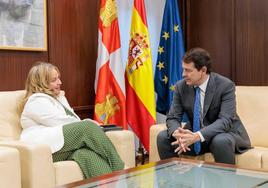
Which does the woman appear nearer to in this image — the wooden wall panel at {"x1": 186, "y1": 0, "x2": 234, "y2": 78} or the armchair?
the armchair

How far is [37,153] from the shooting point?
6.98 ft

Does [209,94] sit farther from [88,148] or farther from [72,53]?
[72,53]

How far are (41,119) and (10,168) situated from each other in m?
0.68

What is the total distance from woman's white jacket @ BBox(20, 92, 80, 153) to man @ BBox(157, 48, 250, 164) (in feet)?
2.33

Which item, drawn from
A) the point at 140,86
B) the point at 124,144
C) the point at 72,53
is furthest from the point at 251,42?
the point at 124,144

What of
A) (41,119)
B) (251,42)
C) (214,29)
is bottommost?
(41,119)

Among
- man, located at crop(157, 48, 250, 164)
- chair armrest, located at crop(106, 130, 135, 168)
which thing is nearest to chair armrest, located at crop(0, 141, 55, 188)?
chair armrest, located at crop(106, 130, 135, 168)

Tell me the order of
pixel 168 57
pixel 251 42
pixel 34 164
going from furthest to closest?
pixel 168 57
pixel 251 42
pixel 34 164

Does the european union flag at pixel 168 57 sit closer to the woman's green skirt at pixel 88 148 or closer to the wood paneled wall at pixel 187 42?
the wood paneled wall at pixel 187 42

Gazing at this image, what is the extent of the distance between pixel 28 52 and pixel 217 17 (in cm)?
207

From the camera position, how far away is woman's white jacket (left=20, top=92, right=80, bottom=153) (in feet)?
8.33

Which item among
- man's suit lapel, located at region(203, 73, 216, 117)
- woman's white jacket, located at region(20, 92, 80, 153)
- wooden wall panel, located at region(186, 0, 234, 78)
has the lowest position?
woman's white jacket, located at region(20, 92, 80, 153)

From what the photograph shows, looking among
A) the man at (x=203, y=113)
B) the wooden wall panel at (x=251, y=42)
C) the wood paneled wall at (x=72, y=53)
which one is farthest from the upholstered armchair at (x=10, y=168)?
the wooden wall panel at (x=251, y=42)

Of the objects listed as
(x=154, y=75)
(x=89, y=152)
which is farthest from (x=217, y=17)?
(x=89, y=152)
